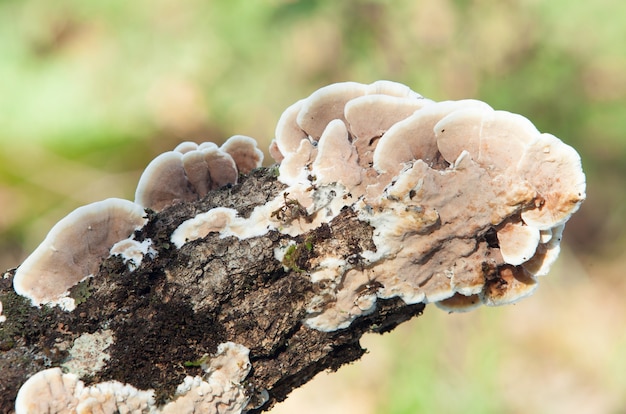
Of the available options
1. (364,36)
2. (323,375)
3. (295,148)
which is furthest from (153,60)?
(295,148)

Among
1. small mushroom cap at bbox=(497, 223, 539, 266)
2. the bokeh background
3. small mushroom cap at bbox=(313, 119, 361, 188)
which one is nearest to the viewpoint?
small mushroom cap at bbox=(497, 223, 539, 266)

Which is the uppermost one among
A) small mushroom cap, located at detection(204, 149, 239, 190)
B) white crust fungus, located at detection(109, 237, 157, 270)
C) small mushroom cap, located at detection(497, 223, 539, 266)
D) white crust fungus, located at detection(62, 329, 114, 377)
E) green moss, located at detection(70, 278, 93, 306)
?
small mushroom cap, located at detection(204, 149, 239, 190)

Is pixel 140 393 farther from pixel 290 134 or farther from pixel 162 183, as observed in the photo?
pixel 290 134

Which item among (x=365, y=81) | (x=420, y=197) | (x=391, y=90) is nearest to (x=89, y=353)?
(x=420, y=197)

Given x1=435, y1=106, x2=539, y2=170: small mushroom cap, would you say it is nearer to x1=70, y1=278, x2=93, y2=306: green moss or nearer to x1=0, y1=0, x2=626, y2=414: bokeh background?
x1=70, y1=278, x2=93, y2=306: green moss

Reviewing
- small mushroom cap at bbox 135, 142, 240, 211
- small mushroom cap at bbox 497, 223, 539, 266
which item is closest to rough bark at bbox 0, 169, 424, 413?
small mushroom cap at bbox 135, 142, 240, 211

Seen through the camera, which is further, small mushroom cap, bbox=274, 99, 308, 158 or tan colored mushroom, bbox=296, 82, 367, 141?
small mushroom cap, bbox=274, 99, 308, 158
